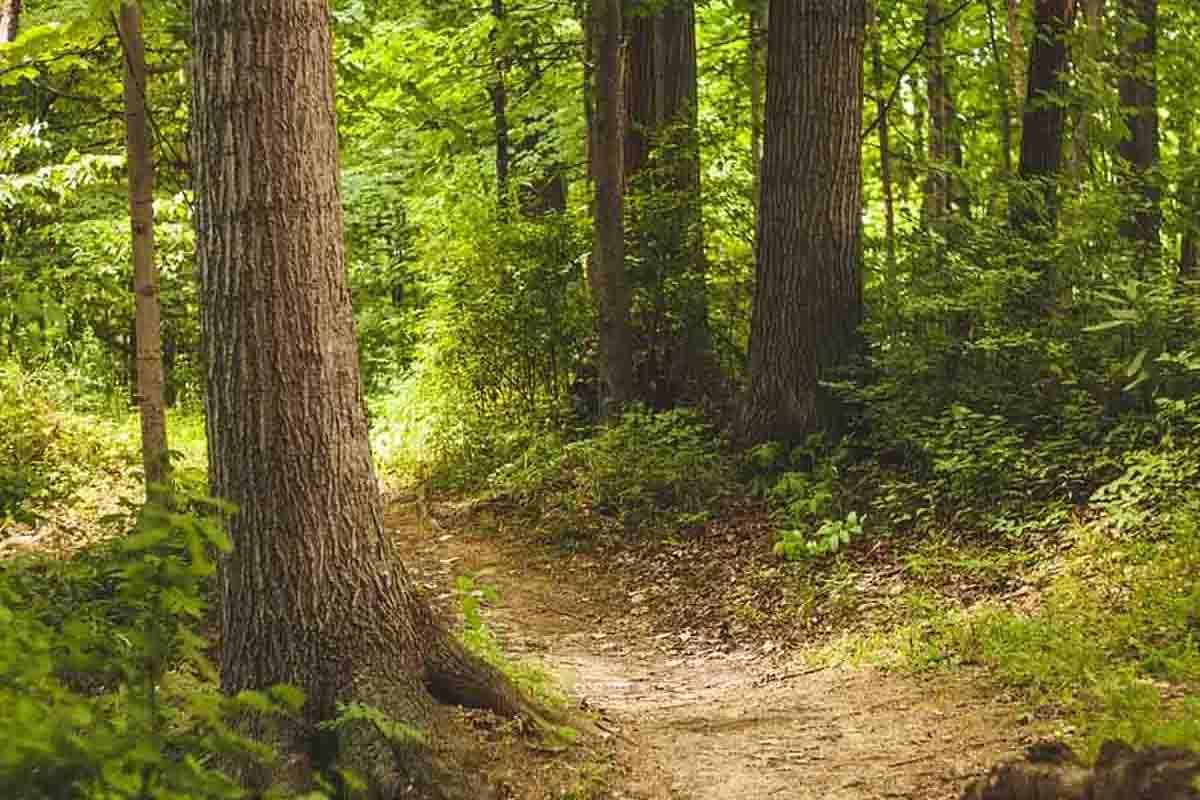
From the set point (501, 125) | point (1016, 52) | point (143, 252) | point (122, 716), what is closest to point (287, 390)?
point (122, 716)

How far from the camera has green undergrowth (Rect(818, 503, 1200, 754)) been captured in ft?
18.2

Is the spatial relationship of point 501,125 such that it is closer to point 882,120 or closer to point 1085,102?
point 882,120

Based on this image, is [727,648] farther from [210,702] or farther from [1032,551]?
[210,702]

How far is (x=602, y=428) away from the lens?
41.6ft

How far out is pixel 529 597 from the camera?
33.4 feet

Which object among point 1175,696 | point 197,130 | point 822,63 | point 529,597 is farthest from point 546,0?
point 1175,696

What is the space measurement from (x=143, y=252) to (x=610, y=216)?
4.84m

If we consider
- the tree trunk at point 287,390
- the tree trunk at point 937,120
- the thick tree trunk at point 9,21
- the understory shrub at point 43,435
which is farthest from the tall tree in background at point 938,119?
the tree trunk at point 287,390

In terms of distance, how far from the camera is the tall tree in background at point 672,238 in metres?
13.2

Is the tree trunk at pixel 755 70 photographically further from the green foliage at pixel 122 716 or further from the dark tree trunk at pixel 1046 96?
the green foliage at pixel 122 716

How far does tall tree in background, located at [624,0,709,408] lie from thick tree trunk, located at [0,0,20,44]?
240 inches

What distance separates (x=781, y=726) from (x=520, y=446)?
7850 millimetres

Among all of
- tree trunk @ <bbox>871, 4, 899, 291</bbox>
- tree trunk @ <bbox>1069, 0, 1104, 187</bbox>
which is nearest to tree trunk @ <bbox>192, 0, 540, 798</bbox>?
tree trunk @ <bbox>871, 4, 899, 291</bbox>

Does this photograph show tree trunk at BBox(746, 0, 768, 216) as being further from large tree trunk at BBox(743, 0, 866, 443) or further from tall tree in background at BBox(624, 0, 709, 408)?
large tree trunk at BBox(743, 0, 866, 443)
